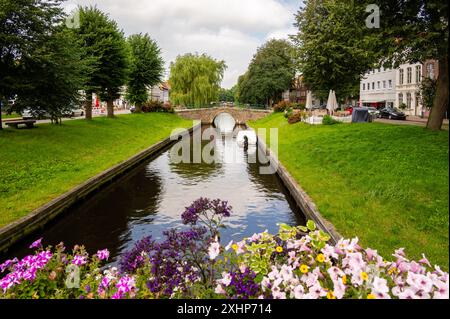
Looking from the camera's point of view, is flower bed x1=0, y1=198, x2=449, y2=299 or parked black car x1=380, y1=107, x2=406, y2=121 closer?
flower bed x1=0, y1=198, x2=449, y2=299

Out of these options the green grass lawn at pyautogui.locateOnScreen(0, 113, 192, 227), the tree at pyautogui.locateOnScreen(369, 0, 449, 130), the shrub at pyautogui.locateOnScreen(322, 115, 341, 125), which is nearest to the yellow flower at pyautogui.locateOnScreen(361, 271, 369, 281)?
the green grass lawn at pyautogui.locateOnScreen(0, 113, 192, 227)

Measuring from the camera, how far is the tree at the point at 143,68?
52500mm

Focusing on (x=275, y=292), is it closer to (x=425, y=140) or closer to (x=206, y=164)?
(x=425, y=140)

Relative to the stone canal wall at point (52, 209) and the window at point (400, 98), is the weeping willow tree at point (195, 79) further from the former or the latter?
the stone canal wall at point (52, 209)

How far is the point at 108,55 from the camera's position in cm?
3678

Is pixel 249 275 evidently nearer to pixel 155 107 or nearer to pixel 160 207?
pixel 160 207

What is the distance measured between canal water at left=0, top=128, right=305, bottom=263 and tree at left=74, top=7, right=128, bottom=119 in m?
18.0

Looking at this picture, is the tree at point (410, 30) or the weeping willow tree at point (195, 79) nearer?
the tree at point (410, 30)

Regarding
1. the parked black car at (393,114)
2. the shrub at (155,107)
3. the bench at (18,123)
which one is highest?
the shrub at (155,107)

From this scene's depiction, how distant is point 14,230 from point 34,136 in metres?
15.2

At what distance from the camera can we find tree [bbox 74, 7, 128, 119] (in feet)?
117

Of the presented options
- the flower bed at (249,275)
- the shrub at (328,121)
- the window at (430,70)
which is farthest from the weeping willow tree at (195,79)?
the flower bed at (249,275)

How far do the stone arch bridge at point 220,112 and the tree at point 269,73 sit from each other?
268 inches

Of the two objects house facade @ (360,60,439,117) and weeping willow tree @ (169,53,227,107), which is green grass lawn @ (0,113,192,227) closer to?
house facade @ (360,60,439,117)
